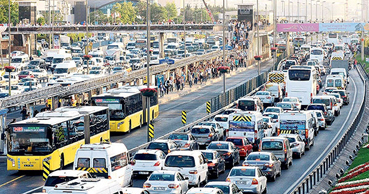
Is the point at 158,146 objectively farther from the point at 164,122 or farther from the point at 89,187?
the point at 164,122

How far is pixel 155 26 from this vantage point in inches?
5418

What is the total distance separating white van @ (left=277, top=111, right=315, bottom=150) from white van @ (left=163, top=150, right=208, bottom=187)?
1418 centimetres

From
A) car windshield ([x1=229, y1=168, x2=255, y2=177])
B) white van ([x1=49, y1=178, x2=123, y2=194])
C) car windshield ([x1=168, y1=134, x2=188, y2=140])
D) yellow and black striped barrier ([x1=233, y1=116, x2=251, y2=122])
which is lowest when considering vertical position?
car windshield ([x1=168, y1=134, x2=188, y2=140])

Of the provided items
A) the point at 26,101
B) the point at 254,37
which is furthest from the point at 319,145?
the point at 254,37

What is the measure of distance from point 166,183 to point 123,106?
22550mm

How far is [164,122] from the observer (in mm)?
60781

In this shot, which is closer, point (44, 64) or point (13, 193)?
point (13, 193)

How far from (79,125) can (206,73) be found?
55.3m

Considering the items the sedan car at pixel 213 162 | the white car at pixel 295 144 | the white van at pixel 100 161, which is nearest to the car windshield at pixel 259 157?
the sedan car at pixel 213 162

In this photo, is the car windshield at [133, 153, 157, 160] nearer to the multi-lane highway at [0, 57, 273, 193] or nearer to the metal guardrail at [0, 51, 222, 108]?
the multi-lane highway at [0, 57, 273, 193]

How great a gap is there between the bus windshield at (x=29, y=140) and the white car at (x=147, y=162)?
460 cm

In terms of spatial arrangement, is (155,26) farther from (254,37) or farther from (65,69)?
(65,69)

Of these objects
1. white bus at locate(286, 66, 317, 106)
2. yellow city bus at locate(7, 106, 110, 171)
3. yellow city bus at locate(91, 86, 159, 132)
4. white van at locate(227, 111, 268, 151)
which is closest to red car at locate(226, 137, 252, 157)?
white van at locate(227, 111, 268, 151)

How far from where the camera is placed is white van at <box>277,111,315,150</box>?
47.6 metres
